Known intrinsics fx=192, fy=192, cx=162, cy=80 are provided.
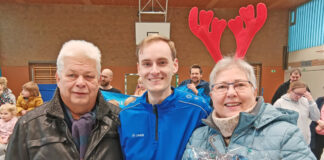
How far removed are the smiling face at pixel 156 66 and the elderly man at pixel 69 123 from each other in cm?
32

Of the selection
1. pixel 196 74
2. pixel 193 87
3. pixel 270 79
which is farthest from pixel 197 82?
pixel 270 79

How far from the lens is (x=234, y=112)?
1173 millimetres

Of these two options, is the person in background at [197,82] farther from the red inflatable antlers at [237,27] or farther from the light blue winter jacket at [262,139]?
the light blue winter jacket at [262,139]

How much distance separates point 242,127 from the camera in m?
1.10

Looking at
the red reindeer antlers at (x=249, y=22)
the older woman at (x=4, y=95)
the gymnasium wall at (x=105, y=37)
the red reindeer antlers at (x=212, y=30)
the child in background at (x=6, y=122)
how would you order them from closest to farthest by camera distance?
the red reindeer antlers at (x=249, y=22) < the red reindeer antlers at (x=212, y=30) < the child in background at (x=6, y=122) < the older woman at (x=4, y=95) < the gymnasium wall at (x=105, y=37)

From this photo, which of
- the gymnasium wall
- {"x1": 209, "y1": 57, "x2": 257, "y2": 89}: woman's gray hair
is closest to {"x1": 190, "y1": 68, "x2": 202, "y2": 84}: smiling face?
{"x1": 209, "y1": 57, "x2": 257, "y2": 89}: woman's gray hair

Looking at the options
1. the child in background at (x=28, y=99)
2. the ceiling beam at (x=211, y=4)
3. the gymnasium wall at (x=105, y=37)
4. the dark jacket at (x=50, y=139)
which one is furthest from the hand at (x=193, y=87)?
the ceiling beam at (x=211, y=4)

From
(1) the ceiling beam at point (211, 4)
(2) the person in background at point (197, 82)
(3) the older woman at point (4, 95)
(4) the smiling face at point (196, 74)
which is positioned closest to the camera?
(2) the person in background at point (197, 82)

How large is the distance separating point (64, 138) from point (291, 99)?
339 cm

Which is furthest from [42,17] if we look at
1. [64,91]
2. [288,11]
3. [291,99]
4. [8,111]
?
[288,11]

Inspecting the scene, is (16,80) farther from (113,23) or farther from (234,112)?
(234,112)

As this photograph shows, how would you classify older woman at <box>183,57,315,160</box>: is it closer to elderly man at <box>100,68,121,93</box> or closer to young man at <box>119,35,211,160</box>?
young man at <box>119,35,211,160</box>

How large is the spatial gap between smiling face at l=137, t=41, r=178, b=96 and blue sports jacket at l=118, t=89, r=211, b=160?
12 centimetres

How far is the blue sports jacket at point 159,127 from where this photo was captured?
1331mm
